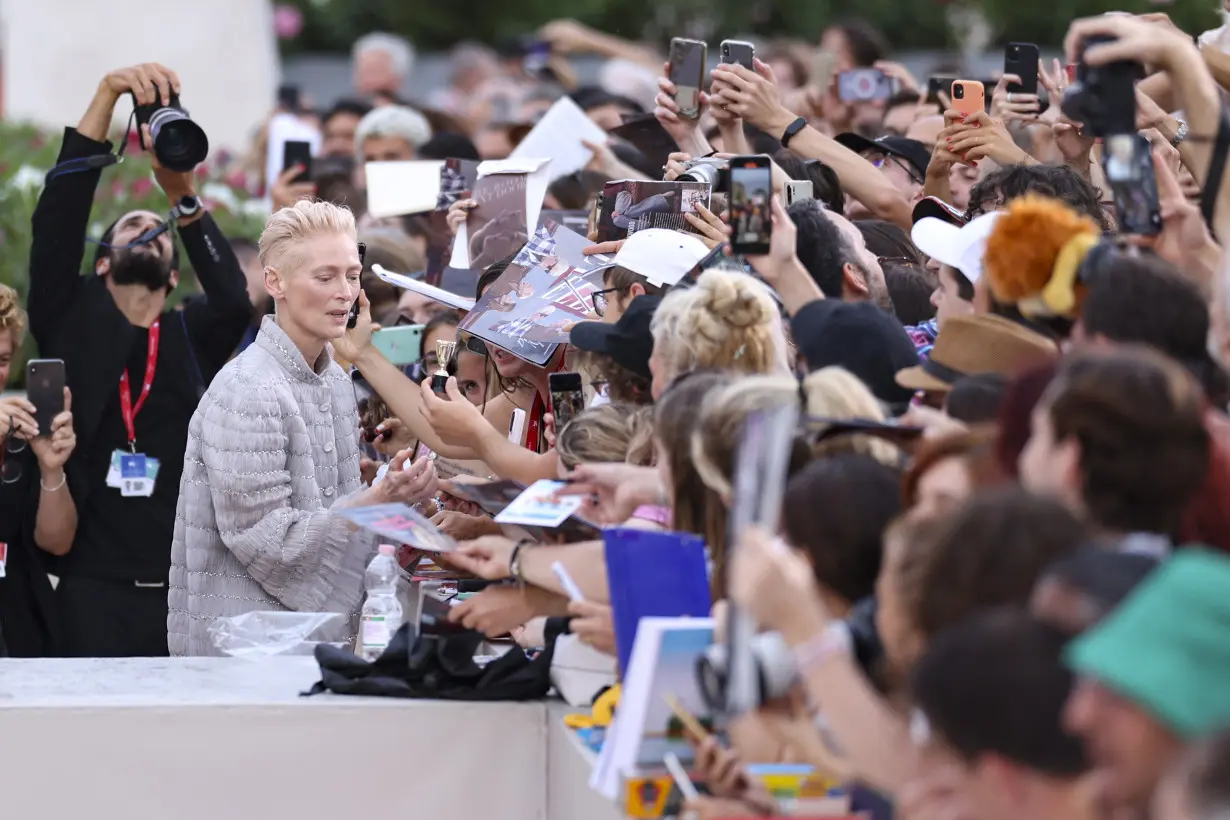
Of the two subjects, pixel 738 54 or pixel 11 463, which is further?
pixel 11 463

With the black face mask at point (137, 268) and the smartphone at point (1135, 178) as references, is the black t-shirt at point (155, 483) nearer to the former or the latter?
the black face mask at point (137, 268)

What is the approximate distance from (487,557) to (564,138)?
3.40 meters

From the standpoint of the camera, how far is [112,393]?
18.9 ft

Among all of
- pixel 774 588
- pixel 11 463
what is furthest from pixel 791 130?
pixel 774 588

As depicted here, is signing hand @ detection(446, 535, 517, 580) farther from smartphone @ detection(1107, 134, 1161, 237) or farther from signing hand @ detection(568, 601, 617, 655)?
smartphone @ detection(1107, 134, 1161, 237)

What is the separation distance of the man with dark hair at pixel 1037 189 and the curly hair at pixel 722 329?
86cm

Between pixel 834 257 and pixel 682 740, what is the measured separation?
4.92 feet

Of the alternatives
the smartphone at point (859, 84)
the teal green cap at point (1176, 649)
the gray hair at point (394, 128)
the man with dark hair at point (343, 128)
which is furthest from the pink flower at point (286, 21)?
the teal green cap at point (1176, 649)

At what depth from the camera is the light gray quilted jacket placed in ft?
15.4

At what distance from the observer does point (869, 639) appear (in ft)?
8.61

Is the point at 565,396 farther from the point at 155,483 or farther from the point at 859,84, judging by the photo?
the point at 859,84

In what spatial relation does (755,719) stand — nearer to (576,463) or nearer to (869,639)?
(869,639)

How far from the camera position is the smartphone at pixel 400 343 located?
19.6 ft

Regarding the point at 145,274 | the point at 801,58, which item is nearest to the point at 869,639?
the point at 145,274
